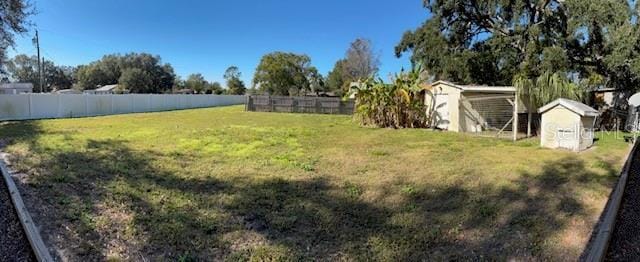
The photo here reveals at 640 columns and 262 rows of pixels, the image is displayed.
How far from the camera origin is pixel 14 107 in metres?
16.7

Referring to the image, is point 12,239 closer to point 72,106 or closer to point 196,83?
point 72,106

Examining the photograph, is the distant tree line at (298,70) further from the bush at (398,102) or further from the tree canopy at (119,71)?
the bush at (398,102)

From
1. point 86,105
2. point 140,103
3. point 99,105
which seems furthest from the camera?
point 140,103

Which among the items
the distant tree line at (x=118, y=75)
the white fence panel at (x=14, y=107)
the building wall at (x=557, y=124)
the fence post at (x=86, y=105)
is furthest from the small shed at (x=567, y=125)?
Answer: the distant tree line at (x=118, y=75)

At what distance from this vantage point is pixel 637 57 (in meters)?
12.3

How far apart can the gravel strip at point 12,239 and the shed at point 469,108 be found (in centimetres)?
1166

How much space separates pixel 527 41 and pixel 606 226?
1394 centimetres

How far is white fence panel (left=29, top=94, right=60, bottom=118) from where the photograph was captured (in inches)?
683

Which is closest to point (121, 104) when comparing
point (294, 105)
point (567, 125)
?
point (294, 105)

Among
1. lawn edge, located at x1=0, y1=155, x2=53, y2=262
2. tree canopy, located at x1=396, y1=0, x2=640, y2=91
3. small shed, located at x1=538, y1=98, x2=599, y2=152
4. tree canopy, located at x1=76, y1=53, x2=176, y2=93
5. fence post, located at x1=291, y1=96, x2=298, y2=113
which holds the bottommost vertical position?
lawn edge, located at x1=0, y1=155, x2=53, y2=262

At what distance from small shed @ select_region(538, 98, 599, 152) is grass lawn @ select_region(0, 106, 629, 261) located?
0.42 m

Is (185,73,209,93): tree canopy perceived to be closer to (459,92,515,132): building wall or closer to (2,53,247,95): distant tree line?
(2,53,247,95): distant tree line

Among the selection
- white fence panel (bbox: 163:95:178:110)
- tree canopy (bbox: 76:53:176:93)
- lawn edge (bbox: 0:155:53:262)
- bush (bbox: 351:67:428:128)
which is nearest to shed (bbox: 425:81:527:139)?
bush (bbox: 351:67:428:128)

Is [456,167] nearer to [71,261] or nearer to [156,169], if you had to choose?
[156,169]
